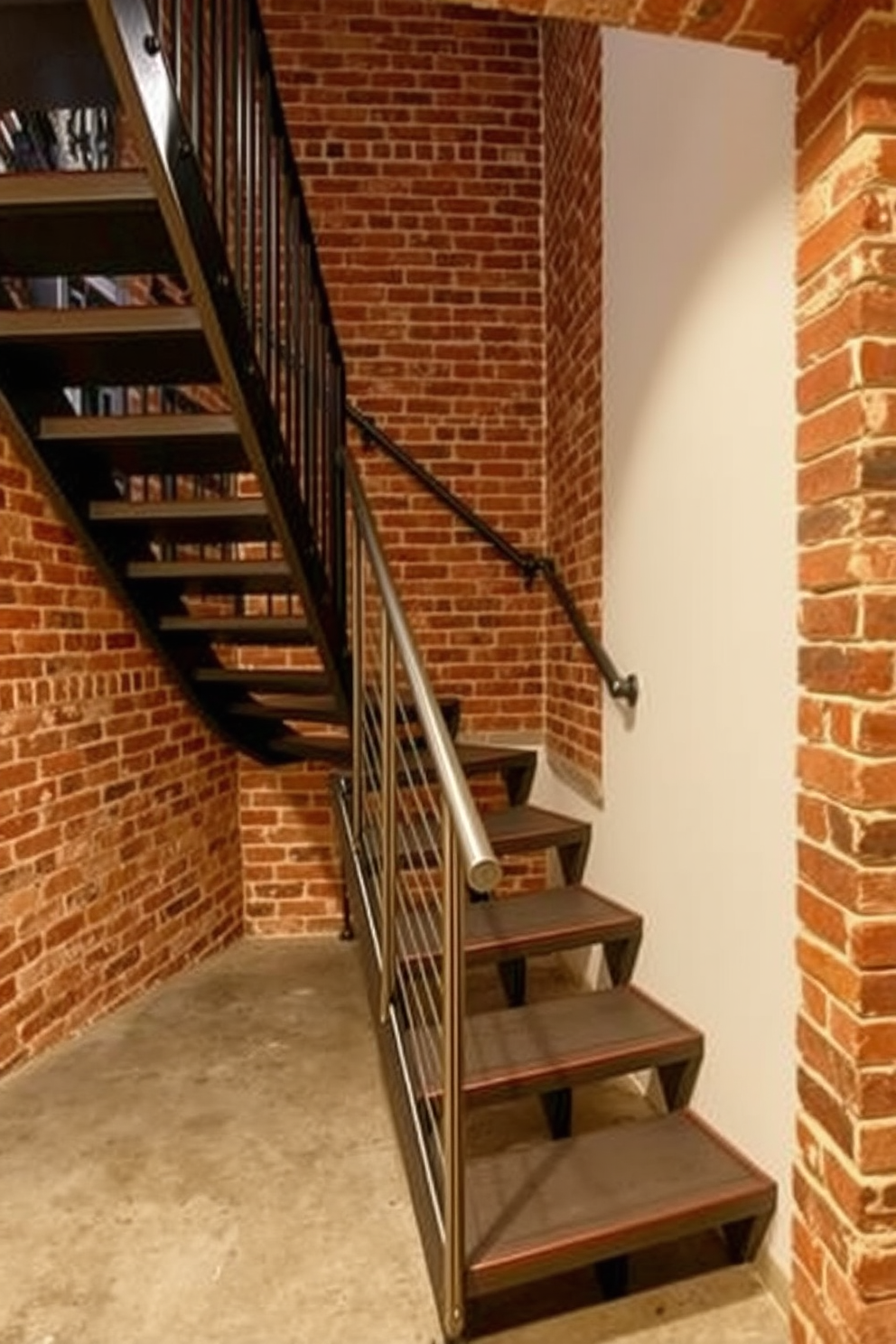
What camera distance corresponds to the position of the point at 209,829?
349 centimetres

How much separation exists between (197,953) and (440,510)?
2.00 m

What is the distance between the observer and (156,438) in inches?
90.7

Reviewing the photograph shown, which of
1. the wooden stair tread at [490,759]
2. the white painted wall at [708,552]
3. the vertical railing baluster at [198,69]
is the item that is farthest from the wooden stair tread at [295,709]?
the vertical railing baluster at [198,69]

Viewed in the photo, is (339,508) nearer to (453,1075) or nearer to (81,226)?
(81,226)

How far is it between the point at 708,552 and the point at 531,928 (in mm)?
1082

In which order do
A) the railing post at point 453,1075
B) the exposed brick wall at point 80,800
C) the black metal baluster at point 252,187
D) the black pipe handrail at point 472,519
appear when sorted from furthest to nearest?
1. the black pipe handrail at point 472,519
2. the exposed brick wall at point 80,800
3. the black metal baluster at point 252,187
4. the railing post at point 453,1075

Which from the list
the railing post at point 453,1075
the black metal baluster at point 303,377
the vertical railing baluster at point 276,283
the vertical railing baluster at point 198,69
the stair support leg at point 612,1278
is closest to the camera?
the railing post at point 453,1075

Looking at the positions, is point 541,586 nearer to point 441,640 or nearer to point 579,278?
point 441,640

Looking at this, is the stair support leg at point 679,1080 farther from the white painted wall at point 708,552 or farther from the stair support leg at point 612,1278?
the stair support leg at point 612,1278

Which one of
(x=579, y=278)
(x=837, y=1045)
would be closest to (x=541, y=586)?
(x=579, y=278)

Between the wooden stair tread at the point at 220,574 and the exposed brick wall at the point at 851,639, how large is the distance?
1.62 metres

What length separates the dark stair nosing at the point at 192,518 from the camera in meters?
2.46

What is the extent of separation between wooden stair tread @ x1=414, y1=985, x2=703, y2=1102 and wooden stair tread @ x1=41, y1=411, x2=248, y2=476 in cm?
157

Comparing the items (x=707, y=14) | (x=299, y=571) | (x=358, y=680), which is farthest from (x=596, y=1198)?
(x=707, y=14)
